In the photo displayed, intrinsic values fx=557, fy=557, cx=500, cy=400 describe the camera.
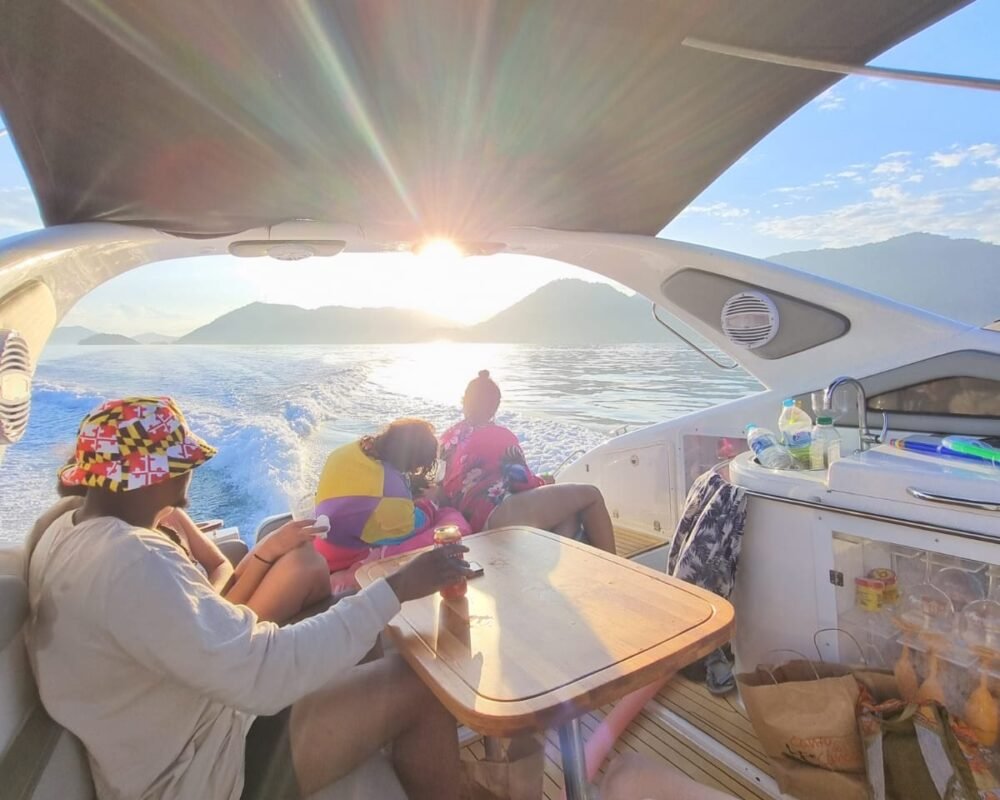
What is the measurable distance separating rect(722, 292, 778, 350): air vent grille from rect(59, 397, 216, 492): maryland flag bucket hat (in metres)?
2.23

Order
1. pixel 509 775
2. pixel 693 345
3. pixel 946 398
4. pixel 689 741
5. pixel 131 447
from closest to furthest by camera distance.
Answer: pixel 131 447 < pixel 509 775 < pixel 689 741 < pixel 946 398 < pixel 693 345

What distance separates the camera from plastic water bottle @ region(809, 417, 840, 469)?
1.79 metres

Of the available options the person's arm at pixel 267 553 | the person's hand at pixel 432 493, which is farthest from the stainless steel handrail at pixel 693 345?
the person's arm at pixel 267 553

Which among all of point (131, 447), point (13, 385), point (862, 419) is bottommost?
point (862, 419)

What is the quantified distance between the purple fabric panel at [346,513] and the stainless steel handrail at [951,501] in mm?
1612

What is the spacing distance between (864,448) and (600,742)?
1.23 meters

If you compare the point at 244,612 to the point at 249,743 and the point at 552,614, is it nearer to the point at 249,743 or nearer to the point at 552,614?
the point at 249,743

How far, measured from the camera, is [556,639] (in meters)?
1.07

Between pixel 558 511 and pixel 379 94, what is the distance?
5.77ft

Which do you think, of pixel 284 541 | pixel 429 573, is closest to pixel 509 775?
pixel 429 573

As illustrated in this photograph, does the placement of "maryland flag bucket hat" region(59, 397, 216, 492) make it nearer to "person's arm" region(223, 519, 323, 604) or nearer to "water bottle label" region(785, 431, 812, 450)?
"person's arm" region(223, 519, 323, 604)

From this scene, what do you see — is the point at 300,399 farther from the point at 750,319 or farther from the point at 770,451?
the point at 770,451

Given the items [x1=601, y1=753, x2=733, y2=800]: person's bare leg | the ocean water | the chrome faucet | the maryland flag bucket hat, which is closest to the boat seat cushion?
the maryland flag bucket hat

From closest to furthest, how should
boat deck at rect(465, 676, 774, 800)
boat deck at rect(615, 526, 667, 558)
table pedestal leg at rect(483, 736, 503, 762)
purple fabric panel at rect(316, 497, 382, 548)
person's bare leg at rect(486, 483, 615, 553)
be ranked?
table pedestal leg at rect(483, 736, 503, 762)
boat deck at rect(465, 676, 774, 800)
purple fabric panel at rect(316, 497, 382, 548)
person's bare leg at rect(486, 483, 615, 553)
boat deck at rect(615, 526, 667, 558)
